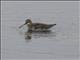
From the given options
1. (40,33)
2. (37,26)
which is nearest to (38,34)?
(40,33)

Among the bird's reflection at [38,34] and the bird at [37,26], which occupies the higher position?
the bird at [37,26]

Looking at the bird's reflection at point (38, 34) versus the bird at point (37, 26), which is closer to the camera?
the bird's reflection at point (38, 34)

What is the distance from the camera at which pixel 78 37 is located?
346 cm

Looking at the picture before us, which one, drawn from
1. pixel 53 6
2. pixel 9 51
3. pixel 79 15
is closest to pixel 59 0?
pixel 53 6

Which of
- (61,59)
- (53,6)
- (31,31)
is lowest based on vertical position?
(61,59)

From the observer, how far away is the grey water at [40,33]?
3.04 meters

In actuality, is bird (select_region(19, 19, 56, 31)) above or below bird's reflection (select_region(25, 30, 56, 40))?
above

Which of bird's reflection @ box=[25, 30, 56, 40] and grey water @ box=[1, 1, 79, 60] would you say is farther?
bird's reflection @ box=[25, 30, 56, 40]

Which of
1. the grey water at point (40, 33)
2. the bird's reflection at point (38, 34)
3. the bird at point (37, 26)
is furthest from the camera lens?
the bird at point (37, 26)

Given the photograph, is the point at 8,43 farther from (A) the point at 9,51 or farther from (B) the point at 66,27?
(B) the point at 66,27

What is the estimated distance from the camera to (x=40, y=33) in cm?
371

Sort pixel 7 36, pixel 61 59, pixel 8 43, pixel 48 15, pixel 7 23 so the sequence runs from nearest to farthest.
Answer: pixel 61 59, pixel 8 43, pixel 7 36, pixel 7 23, pixel 48 15

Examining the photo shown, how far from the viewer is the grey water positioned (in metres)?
3.04

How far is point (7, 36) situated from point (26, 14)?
84cm
